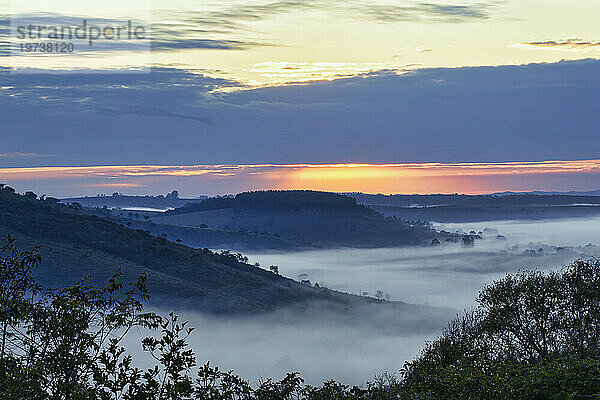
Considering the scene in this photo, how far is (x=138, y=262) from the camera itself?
561 feet

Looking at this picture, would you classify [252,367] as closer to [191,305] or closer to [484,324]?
[191,305]

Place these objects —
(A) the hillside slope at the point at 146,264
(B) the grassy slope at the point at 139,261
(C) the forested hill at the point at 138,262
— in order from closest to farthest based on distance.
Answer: (A) the hillside slope at the point at 146,264, (C) the forested hill at the point at 138,262, (B) the grassy slope at the point at 139,261

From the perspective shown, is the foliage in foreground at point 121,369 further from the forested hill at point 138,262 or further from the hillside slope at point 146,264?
the forested hill at point 138,262

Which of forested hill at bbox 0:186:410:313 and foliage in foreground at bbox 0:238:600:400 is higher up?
foliage in foreground at bbox 0:238:600:400

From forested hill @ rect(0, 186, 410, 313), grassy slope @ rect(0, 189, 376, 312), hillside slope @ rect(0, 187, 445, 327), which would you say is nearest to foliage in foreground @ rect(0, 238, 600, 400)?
hillside slope @ rect(0, 187, 445, 327)

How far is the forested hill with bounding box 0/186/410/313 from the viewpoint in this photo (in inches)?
6009

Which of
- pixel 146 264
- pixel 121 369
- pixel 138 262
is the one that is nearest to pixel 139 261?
pixel 138 262

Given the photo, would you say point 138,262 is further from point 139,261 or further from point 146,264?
point 146,264

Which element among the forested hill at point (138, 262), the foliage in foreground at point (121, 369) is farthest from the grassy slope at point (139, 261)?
the foliage in foreground at point (121, 369)

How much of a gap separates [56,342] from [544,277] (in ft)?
102

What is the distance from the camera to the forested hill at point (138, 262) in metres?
153

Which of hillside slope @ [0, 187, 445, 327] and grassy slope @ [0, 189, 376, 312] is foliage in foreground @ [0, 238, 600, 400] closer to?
hillside slope @ [0, 187, 445, 327]

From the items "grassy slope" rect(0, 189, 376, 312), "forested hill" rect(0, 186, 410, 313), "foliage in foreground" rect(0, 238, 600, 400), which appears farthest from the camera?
"grassy slope" rect(0, 189, 376, 312)

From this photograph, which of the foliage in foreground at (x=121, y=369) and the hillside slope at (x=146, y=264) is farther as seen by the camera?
the hillside slope at (x=146, y=264)
